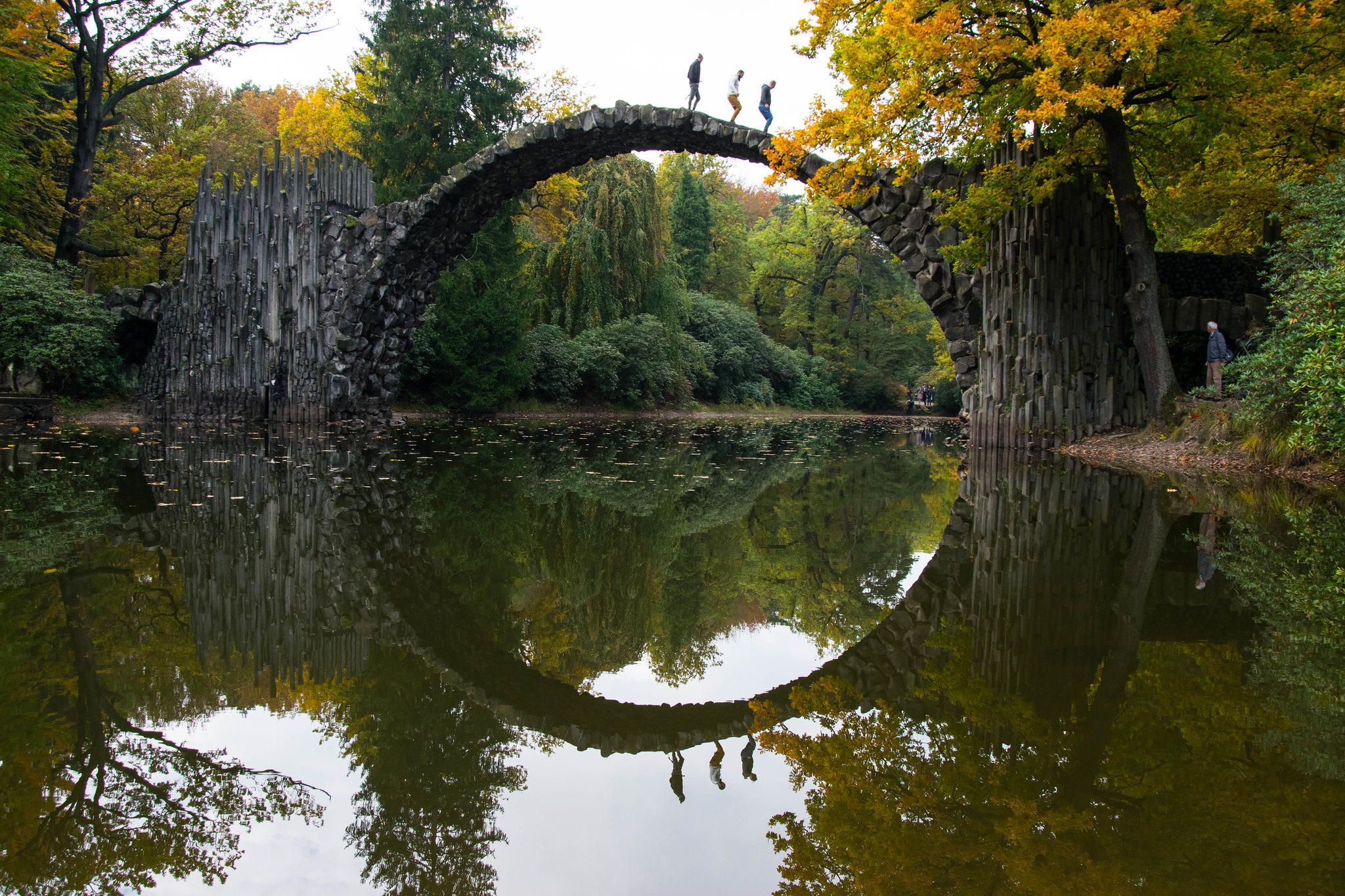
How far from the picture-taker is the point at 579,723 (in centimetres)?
239

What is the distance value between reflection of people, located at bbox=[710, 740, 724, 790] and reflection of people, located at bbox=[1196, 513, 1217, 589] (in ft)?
8.49

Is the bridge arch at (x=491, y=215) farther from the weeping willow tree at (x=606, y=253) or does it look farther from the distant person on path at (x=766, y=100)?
the weeping willow tree at (x=606, y=253)

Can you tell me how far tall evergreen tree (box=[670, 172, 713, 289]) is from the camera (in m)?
41.0

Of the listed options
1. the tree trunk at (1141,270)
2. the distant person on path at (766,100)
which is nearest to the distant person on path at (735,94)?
the distant person on path at (766,100)

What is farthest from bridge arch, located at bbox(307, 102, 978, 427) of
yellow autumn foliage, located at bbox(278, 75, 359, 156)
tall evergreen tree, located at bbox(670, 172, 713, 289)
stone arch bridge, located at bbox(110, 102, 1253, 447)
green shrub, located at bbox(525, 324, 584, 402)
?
tall evergreen tree, located at bbox(670, 172, 713, 289)

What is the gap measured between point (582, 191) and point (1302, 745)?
89.8ft

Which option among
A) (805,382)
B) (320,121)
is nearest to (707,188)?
(805,382)

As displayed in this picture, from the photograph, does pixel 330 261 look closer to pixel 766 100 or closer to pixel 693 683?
pixel 766 100

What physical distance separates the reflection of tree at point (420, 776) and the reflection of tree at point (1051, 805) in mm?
632

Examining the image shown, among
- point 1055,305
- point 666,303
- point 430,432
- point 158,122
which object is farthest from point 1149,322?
point 158,122

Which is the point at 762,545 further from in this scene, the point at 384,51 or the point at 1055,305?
the point at 384,51

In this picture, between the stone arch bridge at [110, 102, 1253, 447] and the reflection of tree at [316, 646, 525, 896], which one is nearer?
the reflection of tree at [316, 646, 525, 896]

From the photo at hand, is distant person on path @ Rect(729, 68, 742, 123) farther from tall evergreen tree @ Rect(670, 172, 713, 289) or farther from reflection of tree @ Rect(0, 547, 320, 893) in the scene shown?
tall evergreen tree @ Rect(670, 172, 713, 289)

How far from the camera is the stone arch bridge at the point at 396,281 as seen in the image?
1221 centimetres
